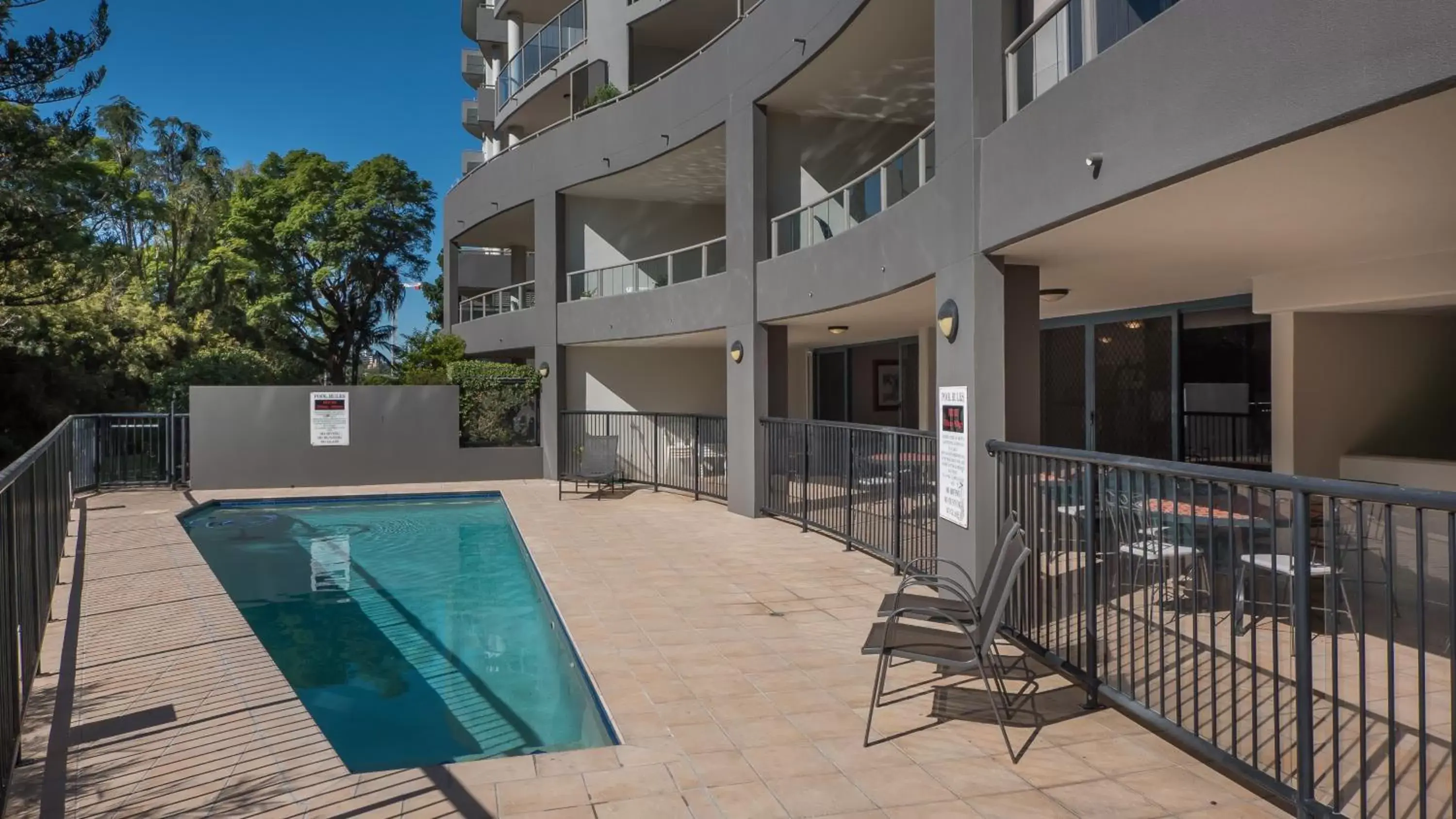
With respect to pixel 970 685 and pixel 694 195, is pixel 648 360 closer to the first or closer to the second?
pixel 694 195

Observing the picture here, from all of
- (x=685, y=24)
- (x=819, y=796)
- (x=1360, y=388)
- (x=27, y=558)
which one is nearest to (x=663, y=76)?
(x=685, y=24)

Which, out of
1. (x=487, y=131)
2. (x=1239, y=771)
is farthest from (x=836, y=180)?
(x=487, y=131)

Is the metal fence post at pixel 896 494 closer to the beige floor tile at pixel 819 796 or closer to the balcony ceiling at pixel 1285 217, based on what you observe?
the balcony ceiling at pixel 1285 217

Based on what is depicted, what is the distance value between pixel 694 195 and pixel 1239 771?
1584 centimetres

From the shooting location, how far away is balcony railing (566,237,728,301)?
15.1m

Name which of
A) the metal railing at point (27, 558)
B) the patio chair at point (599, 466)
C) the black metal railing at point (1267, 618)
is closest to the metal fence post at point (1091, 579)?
the black metal railing at point (1267, 618)

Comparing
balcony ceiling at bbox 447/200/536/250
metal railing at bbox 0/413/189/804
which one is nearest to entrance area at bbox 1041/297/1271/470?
metal railing at bbox 0/413/189/804

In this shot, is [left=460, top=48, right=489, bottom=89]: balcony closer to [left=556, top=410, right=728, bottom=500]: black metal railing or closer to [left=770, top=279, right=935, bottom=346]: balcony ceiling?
[left=556, top=410, right=728, bottom=500]: black metal railing

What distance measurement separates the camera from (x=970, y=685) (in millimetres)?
5289

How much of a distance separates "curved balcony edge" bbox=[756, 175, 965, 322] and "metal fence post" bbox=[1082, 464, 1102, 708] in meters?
2.74

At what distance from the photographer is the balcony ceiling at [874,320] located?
9766mm

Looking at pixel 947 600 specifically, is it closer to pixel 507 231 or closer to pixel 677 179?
pixel 677 179

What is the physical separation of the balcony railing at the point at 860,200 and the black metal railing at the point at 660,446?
3.32 meters

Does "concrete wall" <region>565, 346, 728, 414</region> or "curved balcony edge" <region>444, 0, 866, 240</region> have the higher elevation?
"curved balcony edge" <region>444, 0, 866, 240</region>
